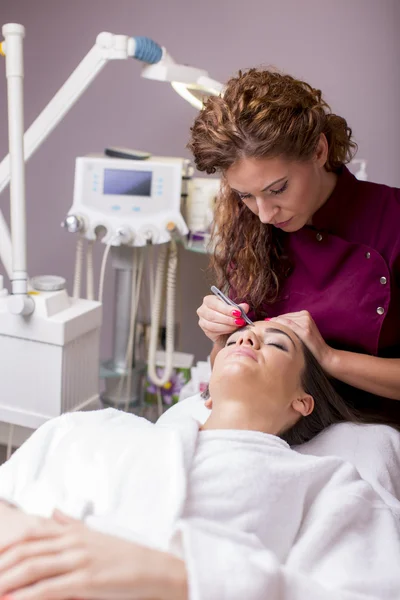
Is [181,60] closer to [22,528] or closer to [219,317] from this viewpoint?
[219,317]

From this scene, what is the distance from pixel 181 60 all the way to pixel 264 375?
1.81m

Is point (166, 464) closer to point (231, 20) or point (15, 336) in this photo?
point (15, 336)

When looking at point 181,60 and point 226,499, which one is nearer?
point 226,499

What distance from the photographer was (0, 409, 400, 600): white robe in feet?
3.76

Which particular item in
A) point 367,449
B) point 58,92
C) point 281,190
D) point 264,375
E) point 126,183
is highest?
point 58,92

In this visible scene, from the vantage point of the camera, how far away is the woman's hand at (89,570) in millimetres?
1005

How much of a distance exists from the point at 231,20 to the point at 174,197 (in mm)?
874

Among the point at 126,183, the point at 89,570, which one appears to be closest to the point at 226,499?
the point at 89,570

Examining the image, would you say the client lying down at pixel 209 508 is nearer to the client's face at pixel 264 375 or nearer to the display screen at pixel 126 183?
the client's face at pixel 264 375

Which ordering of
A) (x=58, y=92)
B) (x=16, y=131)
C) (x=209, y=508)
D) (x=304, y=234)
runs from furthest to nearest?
(x=58, y=92), (x=16, y=131), (x=304, y=234), (x=209, y=508)

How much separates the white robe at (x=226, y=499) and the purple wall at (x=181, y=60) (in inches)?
69.9

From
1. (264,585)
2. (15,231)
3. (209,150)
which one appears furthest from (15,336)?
(264,585)

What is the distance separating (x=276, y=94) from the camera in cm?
154

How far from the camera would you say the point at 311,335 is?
1601 mm
